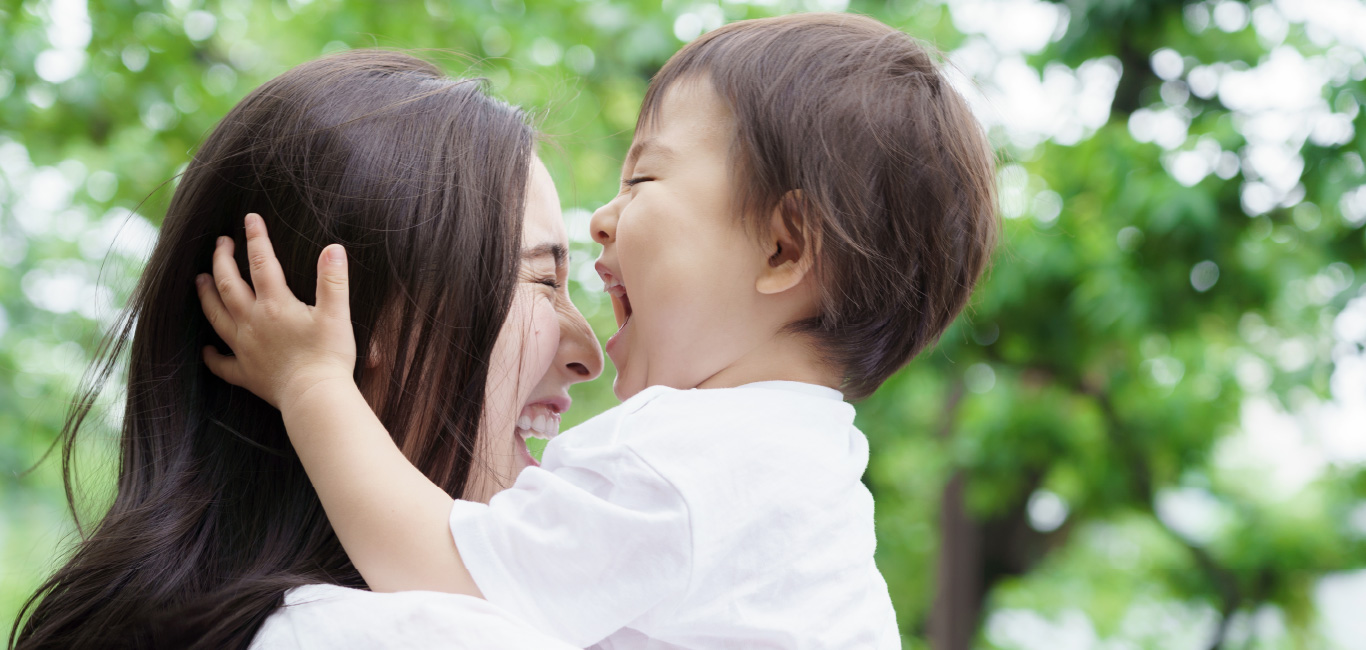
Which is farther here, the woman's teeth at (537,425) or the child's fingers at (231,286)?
the woman's teeth at (537,425)

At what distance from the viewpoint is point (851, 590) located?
1.31 meters

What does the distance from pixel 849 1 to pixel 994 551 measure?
4552 mm

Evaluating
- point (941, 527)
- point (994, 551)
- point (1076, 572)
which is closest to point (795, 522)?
point (941, 527)

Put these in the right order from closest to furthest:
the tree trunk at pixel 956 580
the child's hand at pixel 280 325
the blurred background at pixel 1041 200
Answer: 1. the child's hand at pixel 280 325
2. the blurred background at pixel 1041 200
3. the tree trunk at pixel 956 580

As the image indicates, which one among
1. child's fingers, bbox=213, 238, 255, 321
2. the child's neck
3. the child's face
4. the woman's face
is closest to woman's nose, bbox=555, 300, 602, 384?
the woman's face

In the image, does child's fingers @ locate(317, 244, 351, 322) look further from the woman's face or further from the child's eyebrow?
the child's eyebrow

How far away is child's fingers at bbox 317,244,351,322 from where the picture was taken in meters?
1.24

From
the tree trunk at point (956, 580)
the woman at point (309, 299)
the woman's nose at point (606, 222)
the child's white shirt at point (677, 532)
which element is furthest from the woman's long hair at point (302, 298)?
the tree trunk at point (956, 580)

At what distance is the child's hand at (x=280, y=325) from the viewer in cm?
122

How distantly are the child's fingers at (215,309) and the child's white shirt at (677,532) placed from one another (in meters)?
0.37

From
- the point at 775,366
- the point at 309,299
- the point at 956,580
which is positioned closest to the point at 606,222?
the point at 775,366

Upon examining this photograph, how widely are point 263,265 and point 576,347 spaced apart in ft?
1.57

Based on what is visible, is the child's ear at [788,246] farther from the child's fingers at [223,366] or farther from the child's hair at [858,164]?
the child's fingers at [223,366]

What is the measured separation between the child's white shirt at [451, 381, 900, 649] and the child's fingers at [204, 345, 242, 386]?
0.36 m
